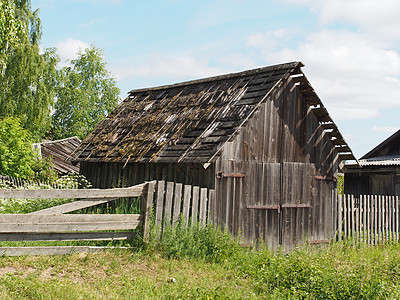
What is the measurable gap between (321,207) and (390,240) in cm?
269

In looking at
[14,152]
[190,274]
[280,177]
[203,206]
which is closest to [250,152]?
[280,177]

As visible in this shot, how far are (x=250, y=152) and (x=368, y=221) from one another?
197 inches

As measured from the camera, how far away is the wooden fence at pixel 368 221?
1411 centimetres

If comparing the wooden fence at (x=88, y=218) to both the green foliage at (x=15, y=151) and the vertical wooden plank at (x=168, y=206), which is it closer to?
the vertical wooden plank at (x=168, y=206)

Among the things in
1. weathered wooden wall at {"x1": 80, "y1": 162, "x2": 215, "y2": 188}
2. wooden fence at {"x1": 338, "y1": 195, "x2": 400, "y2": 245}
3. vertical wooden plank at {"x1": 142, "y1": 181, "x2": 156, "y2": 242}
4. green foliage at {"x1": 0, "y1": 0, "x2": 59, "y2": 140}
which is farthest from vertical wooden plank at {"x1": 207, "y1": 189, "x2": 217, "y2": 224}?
green foliage at {"x1": 0, "y1": 0, "x2": 59, "y2": 140}

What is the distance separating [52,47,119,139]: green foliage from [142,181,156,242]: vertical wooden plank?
39512 mm

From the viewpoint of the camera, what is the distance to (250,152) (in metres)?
12.1

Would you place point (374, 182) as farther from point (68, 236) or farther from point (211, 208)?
point (68, 236)

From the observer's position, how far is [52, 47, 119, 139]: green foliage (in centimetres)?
4766

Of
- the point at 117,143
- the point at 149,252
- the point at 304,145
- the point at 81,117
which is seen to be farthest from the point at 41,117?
the point at 149,252

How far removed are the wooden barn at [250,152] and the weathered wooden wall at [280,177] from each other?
0.03m

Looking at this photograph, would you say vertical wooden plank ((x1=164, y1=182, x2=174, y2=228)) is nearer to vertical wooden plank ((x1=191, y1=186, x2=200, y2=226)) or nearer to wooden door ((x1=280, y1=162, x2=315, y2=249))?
vertical wooden plank ((x1=191, y1=186, x2=200, y2=226))

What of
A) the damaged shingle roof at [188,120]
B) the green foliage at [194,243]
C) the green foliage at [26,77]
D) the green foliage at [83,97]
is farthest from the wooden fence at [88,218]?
the green foliage at [83,97]

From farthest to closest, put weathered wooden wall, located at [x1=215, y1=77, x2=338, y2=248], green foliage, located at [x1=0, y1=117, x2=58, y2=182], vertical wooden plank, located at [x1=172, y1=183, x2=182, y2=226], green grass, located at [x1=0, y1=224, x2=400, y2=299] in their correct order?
green foliage, located at [x1=0, y1=117, x2=58, y2=182]
weathered wooden wall, located at [x1=215, y1=77, x2=338, y2=248]
vertical wooden plank, located at [x1=172, y1=183, x2=182, y2=226]
green grass, located at [x1=0, y1=224, x2=400, y2=299]
